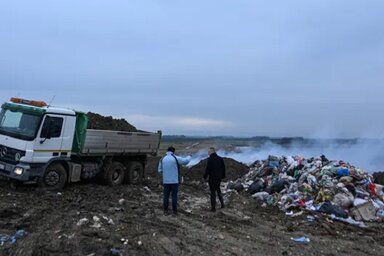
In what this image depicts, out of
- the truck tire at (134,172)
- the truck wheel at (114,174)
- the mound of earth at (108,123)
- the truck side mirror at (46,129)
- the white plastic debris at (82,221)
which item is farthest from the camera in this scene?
the truck tire at (134,172)

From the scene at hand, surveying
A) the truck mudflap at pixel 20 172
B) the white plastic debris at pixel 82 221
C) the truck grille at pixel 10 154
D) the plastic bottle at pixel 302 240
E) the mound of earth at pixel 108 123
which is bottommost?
the white plastic debris at pixel 82 221

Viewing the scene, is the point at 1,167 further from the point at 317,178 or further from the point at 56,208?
the point at 317,178

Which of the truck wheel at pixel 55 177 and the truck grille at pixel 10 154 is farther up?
the truck grille at pixel 10 154

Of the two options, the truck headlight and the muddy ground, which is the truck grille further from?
the muddy ground

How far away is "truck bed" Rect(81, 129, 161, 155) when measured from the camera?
14.2m

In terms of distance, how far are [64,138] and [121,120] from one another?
4.34 meters

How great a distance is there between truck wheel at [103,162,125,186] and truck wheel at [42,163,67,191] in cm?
218

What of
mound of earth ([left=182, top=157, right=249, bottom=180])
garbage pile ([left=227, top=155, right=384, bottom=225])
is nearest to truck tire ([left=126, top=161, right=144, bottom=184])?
garbage pile ([left=227, top=155, right=384, bottom=225])

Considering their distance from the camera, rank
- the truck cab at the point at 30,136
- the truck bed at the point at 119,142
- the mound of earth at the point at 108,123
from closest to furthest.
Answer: the truck cab at the point at 30,136 → the truck bed at the point at 119,142 → the mound of earth at the point at 108,123

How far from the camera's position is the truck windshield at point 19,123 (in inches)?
498

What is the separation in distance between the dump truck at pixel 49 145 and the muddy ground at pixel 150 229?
1.85ft

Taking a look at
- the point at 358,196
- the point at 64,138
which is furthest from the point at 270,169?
the point at 64,138

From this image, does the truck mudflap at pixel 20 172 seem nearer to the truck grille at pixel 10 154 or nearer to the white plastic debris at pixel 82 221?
the truck grille at pixel 10 154

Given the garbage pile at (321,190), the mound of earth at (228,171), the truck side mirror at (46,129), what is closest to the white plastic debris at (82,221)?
the truck side mirror at (46,129)
